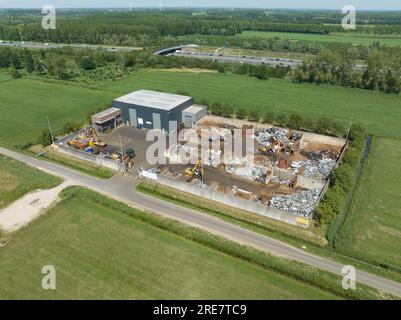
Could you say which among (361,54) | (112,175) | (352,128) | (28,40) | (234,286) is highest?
(28,40)

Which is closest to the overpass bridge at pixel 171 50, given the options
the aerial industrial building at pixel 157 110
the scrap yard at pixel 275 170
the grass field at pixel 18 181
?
the aerial industrial building at pixel 157 110

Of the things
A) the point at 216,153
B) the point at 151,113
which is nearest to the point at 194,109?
the point at 151,113

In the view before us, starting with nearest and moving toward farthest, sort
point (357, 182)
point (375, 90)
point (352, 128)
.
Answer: point (357, 182) → point (352, 128) → point (375, 90)

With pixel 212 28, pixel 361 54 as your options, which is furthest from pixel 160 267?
pixel 212 28

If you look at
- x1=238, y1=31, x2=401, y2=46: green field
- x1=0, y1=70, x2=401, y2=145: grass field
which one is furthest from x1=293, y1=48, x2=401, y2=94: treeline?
x1=238, y1=31, x2=401, y2=46: green field

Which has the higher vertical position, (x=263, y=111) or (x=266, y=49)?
(x=266, y=49)

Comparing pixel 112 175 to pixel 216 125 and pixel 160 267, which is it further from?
pixel 216 125

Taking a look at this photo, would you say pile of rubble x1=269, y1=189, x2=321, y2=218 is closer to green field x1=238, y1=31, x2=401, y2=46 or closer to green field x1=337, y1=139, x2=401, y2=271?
green field x1=337, y1=139, x2=401, y2=271

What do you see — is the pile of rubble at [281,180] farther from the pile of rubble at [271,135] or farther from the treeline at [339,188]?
the pile of rubble at [271,135]
